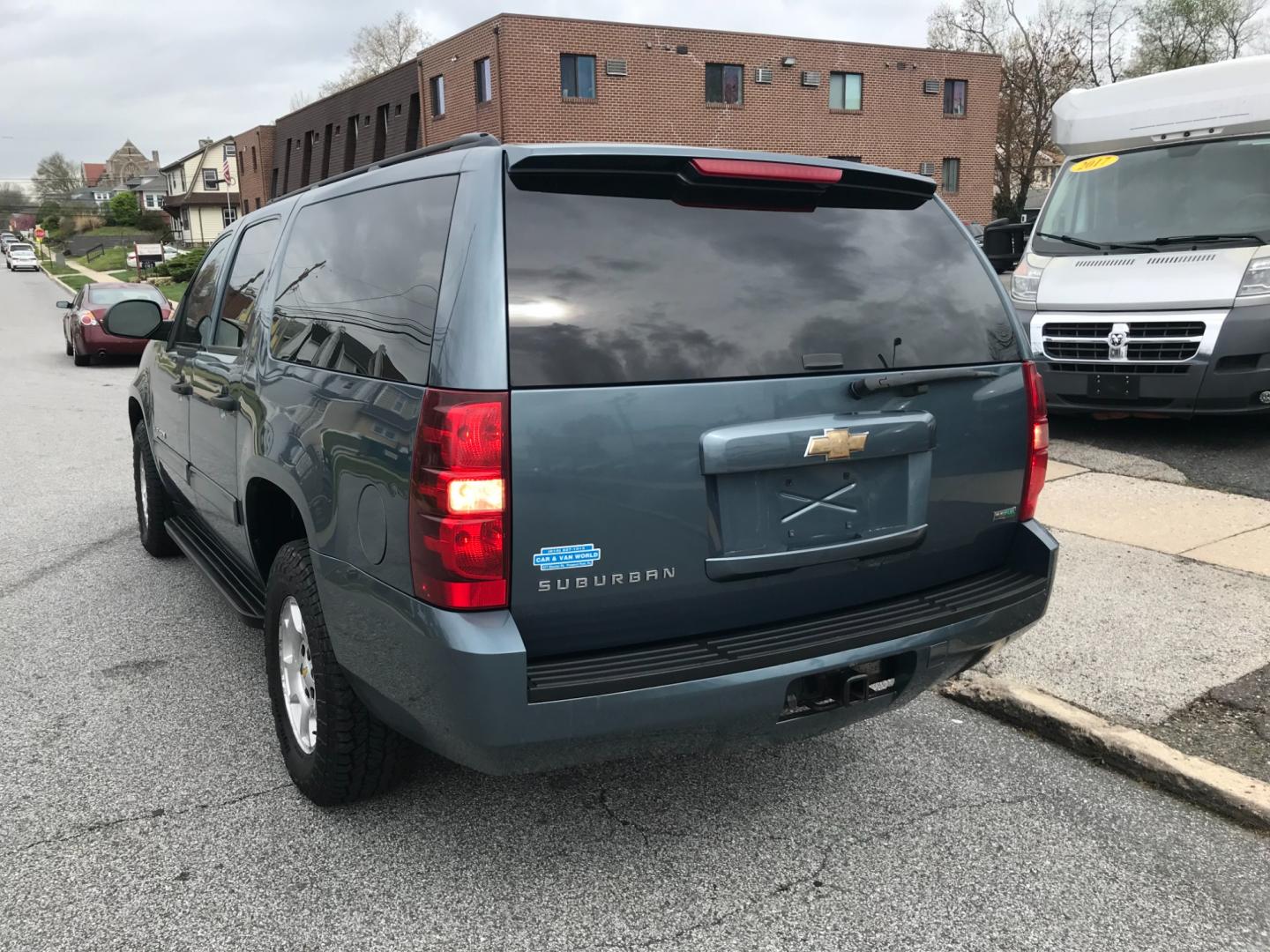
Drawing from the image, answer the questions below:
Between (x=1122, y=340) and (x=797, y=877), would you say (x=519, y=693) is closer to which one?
(x=797, y=877)

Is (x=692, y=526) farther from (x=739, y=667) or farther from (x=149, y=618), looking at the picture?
(x=149, y=618)

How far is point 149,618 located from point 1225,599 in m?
5.13

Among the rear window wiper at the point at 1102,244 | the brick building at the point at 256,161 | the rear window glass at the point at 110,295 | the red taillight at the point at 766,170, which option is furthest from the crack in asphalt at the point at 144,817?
the brick building at the point at 256,161

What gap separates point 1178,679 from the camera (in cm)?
406

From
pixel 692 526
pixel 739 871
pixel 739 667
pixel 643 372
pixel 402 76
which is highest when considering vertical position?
pixel 402 76

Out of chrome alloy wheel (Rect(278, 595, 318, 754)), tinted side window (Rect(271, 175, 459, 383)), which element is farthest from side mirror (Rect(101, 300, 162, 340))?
chrome alloy wheel (Rect(278, 595, 318, 754))

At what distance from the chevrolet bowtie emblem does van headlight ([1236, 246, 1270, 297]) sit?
6.12 meters

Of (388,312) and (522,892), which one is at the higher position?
(388,312)

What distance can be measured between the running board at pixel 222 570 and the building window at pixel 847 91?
3847 centimetres

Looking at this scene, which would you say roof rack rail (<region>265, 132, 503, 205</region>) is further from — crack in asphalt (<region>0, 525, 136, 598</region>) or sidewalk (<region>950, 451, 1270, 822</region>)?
crack in asphalt (<region>0, 525, 136, 598</region>)

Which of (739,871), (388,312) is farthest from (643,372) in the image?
(739,871)

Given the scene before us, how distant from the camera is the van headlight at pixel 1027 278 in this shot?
8438 millimetres

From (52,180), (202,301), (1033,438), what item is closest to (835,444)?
(1033,438)

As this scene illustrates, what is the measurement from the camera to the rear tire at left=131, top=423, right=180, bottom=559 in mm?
5621
